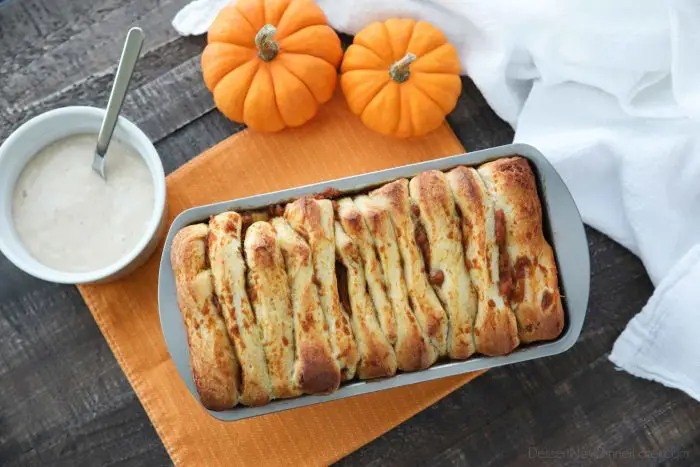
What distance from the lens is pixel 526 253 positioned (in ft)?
4.48

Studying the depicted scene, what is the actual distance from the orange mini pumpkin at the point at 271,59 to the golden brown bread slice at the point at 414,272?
39cm

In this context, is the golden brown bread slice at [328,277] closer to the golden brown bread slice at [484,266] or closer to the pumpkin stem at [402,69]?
the golden brown bread slice at [484,266]

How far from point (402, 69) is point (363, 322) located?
1.96 ft

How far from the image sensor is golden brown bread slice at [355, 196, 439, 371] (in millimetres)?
1322

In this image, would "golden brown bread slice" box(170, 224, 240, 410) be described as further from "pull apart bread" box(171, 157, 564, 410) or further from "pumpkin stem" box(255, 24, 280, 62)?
"pumpkin stem" box(255, 24, 280, 62)

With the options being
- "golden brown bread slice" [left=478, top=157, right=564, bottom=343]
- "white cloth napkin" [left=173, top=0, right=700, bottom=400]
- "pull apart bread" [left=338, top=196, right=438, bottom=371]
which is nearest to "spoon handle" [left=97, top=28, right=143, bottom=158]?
"white cloth napkin" [left=173, top=0, right=700, bottom=400]

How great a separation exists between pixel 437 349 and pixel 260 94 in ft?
2.33

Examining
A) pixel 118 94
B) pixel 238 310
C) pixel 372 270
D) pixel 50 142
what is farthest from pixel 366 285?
pixel 50 142

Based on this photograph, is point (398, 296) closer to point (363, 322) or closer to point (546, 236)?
point (363, 322)

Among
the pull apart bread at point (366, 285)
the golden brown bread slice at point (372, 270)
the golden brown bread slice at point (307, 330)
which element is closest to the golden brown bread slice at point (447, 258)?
the pull apart bread at point (366, 285)

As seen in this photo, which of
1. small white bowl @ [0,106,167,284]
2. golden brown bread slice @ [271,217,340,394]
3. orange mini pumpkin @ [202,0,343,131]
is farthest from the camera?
orange mini pumpkin @ [202,0,343,131]

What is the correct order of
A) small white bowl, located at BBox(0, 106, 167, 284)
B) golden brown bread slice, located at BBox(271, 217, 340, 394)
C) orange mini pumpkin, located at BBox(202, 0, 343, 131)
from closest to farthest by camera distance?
golden brown bread slice, located at BBox(271, 217, 340, 394) → small white bowl, located at BBox(0, 106, 167, 284) → orange mini pumpkin, located at BBox(202, 0, 343, 131)

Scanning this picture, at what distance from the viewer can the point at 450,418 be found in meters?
1.66

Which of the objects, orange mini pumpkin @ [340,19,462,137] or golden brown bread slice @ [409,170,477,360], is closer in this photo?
golden brown bread slice @ [409,170,477,360]
